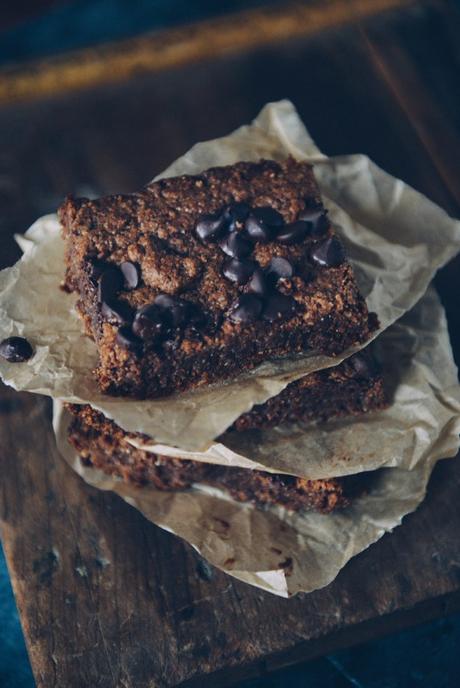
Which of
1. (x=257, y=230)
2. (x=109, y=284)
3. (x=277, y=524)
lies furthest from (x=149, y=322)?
(x=277, y=524)

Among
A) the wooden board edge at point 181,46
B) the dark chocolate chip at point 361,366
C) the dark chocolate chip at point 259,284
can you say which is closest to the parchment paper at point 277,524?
the dark chocolate chip at point 361,366

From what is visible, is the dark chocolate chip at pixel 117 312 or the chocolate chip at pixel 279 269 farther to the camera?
the chocolate chip at pixel 279 269

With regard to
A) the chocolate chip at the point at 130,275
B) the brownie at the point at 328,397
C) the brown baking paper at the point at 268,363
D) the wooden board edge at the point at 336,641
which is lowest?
the wooden board edge at the point at 336,641

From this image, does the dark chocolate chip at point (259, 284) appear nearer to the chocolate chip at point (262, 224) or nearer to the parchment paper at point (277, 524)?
the chocolate chip at point (262, 224)

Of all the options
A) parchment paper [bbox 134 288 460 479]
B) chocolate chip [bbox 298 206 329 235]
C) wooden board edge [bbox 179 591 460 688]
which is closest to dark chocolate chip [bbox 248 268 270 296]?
chocolate chip [bbox 298 206 329 235]

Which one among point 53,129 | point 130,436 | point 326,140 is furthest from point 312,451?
point 53,129

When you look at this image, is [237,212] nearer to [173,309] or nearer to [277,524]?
[173,309]

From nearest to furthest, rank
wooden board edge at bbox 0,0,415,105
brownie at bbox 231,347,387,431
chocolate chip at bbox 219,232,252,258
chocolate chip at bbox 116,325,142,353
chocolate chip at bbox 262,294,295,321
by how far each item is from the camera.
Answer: chocolate chip at bbox 116,325,142,353 < chocolate chip at bbox 262,294,295,321 < chocolate chip at bbox 219,232,252,258 < brownie at bbox 231,347,387,431 < wooden board edge at bbox 0,0,415,105

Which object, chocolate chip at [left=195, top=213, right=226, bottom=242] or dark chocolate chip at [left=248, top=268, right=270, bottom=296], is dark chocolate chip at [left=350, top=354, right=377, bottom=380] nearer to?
dark chocolate chip at [left=248, top=268, right=270, bottom=296]
